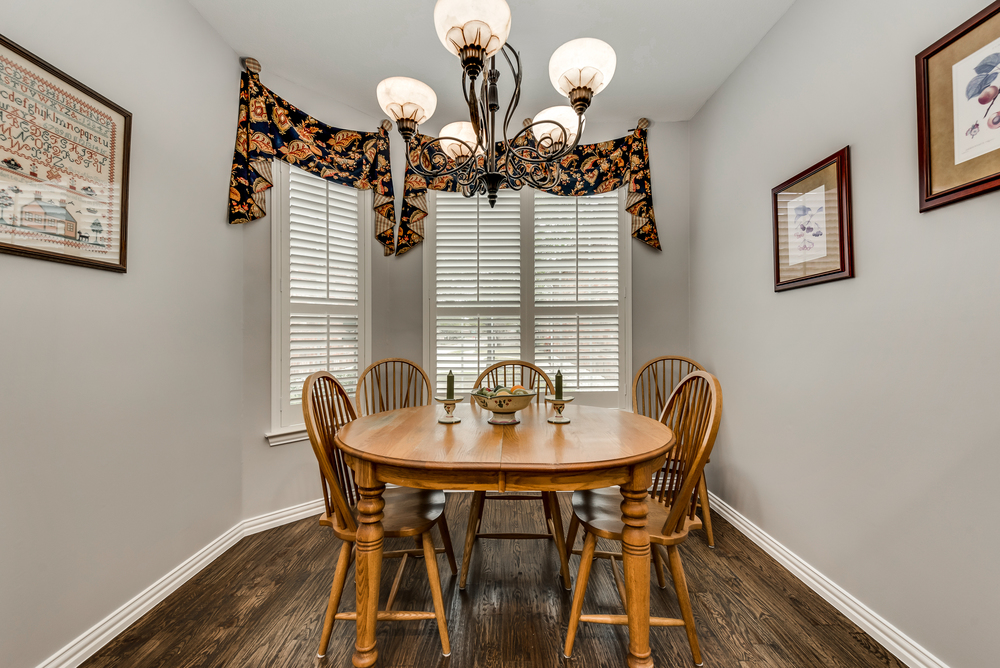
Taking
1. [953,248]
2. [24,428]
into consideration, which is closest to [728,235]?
[953,248]

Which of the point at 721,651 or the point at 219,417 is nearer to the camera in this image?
the point at 721,651

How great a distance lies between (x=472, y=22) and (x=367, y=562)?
68.0 inches

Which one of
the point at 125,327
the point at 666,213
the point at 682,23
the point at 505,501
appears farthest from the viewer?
the point at 666,213

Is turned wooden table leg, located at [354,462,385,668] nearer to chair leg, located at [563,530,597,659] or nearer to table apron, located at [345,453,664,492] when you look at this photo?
table apron, located at [345,453,664,492]

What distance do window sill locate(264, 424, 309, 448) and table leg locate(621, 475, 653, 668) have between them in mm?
1938

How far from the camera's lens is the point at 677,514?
4.38 ft

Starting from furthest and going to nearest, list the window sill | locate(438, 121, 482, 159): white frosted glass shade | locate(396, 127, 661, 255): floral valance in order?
locate(396, 127, 661, 255): floral valance → the window sill → locate(438, 121, 482, 159): white frosted glass shade

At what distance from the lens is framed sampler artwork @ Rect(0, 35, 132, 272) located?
1271mm

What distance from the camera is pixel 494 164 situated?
170 centimetres

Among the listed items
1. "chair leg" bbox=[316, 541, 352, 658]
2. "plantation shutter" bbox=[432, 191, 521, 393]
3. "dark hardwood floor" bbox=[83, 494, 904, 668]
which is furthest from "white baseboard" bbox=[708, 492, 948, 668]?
"chair leg" bbox=[316, 541, 352, 658]

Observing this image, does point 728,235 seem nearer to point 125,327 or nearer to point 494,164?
point 494,164

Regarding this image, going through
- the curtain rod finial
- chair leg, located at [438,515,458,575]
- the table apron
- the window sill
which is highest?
the curtain rod finial

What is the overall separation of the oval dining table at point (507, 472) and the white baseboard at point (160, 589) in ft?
3.00

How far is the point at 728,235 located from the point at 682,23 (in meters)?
1.15
